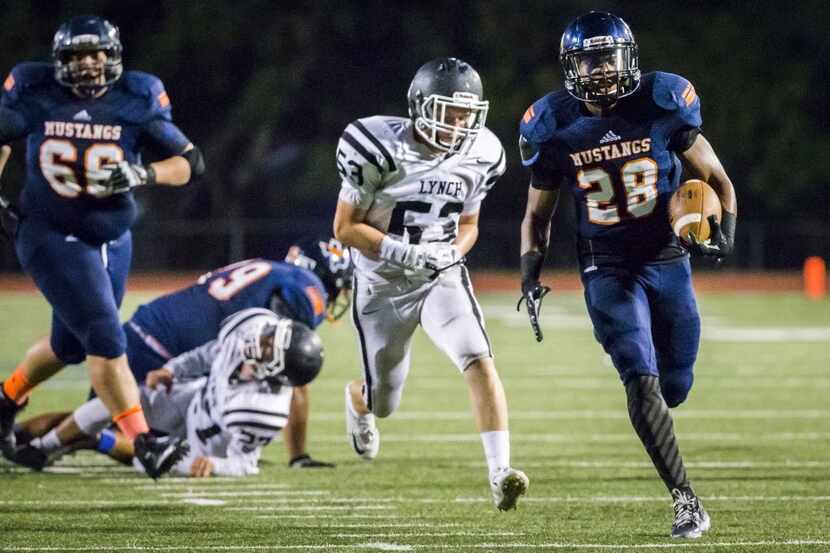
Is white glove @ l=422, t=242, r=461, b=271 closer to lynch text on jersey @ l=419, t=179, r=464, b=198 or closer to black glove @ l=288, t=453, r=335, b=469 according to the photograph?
lynch text on jersey @ l=419, t=179, r=464, b=198

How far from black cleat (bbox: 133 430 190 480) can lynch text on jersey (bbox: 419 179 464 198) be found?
1.32m

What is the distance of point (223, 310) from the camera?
22.4ft

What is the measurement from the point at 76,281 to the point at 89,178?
0.40m

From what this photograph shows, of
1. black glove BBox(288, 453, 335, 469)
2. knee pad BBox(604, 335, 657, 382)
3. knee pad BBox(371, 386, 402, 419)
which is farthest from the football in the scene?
black glove BBox(288, 453, 335, 469)

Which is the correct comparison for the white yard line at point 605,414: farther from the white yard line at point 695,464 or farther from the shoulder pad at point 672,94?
the shoulder pad at point 672,94

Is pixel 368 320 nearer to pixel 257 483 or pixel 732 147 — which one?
pixel 257 483

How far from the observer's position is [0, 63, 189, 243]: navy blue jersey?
578 centimetres

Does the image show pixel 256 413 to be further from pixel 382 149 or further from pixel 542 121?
pixel 542 121

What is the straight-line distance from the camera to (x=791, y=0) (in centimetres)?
2470

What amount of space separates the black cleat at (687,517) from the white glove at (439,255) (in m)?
1.03

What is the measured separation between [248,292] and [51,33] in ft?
59.2

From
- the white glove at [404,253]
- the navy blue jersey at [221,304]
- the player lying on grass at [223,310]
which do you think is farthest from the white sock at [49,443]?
the white glove at [404,253]

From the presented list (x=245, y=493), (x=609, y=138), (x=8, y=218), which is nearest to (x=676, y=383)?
(x=609, y=138)

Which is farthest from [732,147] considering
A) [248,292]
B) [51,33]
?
[248,292]
